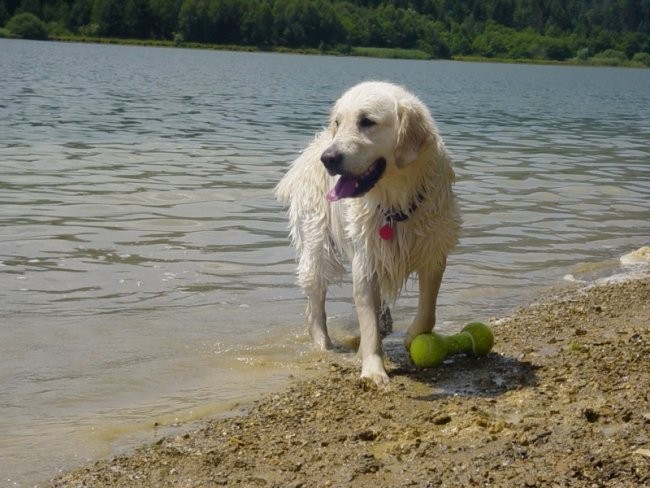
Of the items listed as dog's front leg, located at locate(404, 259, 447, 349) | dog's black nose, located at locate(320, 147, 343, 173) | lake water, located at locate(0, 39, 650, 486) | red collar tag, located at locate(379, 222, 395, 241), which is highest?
dog's black nose, located at locate(320, 147, 343, 173)

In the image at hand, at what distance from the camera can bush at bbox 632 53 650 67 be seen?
134 meters

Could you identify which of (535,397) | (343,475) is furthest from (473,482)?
(535,397)

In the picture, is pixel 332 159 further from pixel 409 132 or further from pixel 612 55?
pixel 612 55

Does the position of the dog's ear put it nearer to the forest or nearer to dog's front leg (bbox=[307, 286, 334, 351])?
dog's front leg (bbox=[307, 286, 334, 351])

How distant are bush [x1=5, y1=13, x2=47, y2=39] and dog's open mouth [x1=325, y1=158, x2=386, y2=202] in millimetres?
95584

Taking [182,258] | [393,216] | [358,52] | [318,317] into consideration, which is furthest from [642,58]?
[393,216]

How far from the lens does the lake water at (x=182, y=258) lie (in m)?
5.70

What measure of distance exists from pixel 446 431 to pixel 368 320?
4.82 ft

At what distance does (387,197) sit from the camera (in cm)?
580

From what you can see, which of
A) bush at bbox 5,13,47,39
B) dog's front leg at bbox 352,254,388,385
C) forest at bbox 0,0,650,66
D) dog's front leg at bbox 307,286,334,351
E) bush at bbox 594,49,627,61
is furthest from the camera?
bush at bbox 594,49,627,61

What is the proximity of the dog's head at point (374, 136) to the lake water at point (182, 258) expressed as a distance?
1.34 metres

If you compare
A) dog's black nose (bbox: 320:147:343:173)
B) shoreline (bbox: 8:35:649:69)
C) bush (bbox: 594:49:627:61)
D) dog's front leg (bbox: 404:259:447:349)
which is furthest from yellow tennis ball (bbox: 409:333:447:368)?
bush (bbox: 594:49:627:61)

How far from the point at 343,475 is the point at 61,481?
1250mm

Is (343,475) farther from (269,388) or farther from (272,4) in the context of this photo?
(272,4)
